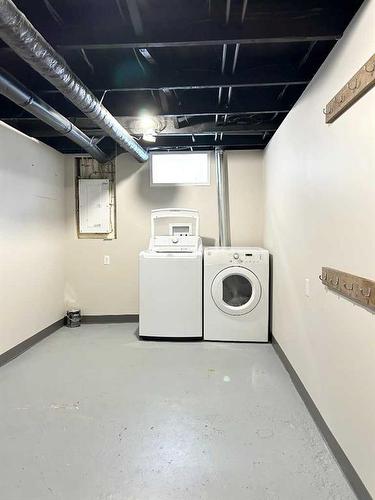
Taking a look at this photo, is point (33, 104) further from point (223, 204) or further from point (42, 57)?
point (223, 204)

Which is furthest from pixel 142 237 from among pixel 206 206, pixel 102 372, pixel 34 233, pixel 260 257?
pixel 102 372

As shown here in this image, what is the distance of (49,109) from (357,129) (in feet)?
7.29

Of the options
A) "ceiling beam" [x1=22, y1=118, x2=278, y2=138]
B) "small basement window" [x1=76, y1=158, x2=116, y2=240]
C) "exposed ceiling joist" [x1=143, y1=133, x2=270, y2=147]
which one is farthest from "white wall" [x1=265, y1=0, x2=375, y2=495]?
→ "small basement window" [x1=76, y1=158, x2=116, y2=240]

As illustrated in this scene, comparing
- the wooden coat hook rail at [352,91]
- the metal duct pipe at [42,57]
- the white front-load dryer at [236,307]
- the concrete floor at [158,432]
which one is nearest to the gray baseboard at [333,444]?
the concrete floor at [158,432]

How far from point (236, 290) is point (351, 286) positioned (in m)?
2.63

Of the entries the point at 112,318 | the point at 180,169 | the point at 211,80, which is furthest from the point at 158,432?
the point at 180,169

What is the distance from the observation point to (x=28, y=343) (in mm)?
3625

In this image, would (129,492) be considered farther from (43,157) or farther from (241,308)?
A: (43,157)

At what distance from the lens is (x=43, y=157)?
3.99 metres

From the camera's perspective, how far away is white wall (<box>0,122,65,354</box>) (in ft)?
10.5

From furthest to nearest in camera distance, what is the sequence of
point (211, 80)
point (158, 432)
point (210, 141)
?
point (210, 141) < point (211, 80) < point (158, 432)

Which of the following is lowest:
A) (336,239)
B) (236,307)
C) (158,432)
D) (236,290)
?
(158,432)

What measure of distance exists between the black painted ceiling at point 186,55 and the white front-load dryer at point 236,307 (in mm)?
1379

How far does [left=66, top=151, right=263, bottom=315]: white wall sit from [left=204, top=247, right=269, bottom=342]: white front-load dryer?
0.80m
